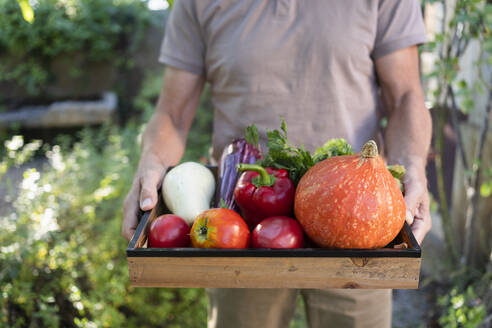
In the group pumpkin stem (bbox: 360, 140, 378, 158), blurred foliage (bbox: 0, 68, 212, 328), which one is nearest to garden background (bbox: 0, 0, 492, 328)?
blurred foliage (bbox: 0, 68, 212, 328)

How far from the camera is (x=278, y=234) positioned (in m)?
1.09

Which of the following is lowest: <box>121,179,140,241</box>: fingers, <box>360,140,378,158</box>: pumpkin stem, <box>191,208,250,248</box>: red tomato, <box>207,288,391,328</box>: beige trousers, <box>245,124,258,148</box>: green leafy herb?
<box>207,288,391,328</box>: beige trousers

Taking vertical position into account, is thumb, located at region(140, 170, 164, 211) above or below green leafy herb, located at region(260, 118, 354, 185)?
below

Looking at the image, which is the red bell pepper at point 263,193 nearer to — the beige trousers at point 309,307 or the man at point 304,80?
the man at point 304,80

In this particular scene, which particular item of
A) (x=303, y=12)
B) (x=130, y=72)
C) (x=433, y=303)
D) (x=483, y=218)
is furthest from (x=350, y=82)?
(x=130, y=72)

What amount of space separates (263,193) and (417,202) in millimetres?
480

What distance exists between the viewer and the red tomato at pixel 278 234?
108 centimetres

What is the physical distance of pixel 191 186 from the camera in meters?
1.39

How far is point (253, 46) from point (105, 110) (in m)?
4.22

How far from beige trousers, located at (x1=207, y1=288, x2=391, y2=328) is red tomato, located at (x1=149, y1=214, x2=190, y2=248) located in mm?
602

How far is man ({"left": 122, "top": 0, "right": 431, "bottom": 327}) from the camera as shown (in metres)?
1.59

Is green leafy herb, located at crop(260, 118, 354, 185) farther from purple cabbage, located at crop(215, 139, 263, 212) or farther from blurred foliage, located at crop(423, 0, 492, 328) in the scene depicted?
blurred foliage, located at crop(423, 0, 492, 328)

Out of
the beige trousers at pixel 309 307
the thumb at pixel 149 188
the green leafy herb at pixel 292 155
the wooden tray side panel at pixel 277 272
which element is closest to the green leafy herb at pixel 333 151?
the green leafy herb at pixel 292 155

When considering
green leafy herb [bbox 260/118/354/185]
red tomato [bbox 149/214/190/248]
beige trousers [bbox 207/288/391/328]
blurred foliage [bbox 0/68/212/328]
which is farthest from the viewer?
blurred foliage [bbox 0/68/212/328]
